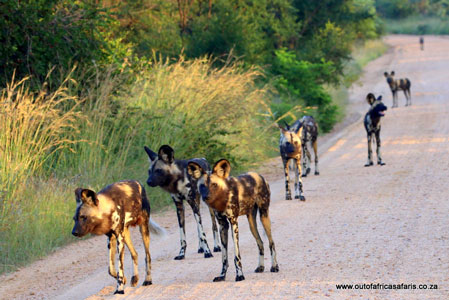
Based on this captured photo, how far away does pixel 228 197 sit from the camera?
6.96 meters

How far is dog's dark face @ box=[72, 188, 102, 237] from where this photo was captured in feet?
21.2

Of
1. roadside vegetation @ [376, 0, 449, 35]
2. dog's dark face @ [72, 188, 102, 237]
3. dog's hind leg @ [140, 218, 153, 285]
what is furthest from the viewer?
roadside vegetation @ [376, 0, 449, 35]

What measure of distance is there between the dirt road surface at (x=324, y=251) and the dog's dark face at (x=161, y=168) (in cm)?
87

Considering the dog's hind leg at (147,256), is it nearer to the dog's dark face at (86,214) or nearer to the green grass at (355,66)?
the dog's dark face at (86,214)

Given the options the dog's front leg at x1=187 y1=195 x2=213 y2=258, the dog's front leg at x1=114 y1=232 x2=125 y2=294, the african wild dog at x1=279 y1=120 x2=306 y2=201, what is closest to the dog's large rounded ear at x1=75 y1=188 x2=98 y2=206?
the dog's front leg at x1=114 y1=232 x2=125 y2=294

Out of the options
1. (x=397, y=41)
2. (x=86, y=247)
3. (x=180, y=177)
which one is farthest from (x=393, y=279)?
(x=397, y=41)

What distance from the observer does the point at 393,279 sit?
6.66 meters

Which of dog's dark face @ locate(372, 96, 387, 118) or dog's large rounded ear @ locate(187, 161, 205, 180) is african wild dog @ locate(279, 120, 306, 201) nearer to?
dog's dark face @ locate(372, 96, 387, 118)

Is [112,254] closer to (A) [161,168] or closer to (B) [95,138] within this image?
(A) [161,168]

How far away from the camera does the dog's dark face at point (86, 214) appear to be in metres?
6.46

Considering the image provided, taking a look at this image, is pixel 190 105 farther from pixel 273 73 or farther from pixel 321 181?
pixel 273 73

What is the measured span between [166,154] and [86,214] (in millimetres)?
1869

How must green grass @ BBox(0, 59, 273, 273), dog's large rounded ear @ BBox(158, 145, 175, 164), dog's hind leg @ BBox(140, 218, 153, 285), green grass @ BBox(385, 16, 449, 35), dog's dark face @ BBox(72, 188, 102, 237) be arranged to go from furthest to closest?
1. green grass @ BBox(385, 16, 449, 35)
2. green grass @ BBox(0, 59, 273, 273)
3. dog's large rounded ear @ BBox(158, 145, 175, 164)
4. dog's hind leg @ BBox(140, 218, 153, 285)
5. dog's dark face @ BBox(72, 188, 102, 237)

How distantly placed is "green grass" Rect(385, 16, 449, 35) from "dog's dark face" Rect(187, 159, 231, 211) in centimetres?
7071
